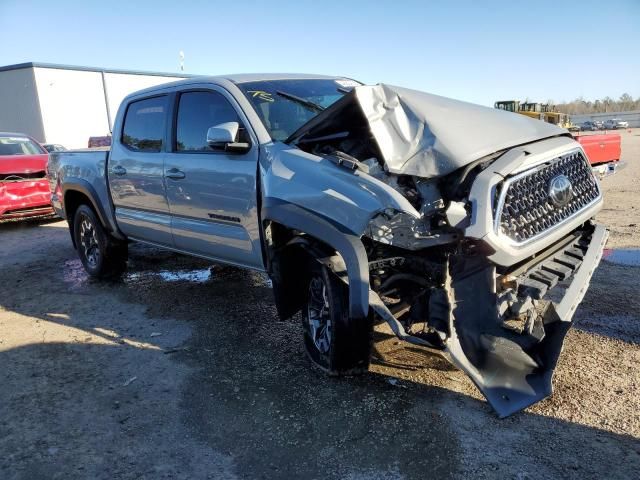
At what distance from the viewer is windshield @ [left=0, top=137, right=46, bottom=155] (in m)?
10.3

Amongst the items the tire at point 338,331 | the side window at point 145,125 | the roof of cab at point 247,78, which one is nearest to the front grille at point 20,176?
the side window at point 145,125

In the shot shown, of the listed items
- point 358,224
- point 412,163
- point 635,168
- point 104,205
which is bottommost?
point 635,168

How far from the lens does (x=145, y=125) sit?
5254 millimetres

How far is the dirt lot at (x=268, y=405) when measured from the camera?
107 inches

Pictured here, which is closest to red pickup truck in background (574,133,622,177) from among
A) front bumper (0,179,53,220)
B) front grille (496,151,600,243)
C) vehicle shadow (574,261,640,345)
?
vehicle shadow (574,261,640,345)

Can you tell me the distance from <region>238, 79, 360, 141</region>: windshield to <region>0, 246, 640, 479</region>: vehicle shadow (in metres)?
1.77

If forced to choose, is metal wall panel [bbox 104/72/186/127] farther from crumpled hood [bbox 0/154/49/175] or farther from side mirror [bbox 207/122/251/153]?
side mirror [bbox 207/122/251/153]

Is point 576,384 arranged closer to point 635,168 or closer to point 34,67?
point 635,168

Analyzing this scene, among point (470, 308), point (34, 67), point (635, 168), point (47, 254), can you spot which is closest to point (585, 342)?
point (470, 308)

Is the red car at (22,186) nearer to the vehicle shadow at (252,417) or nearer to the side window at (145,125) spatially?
the side window at (145,125)

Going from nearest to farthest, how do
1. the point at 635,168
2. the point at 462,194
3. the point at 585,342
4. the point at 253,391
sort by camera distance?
the point at 462,194 → the point at 253,391 → the point at 585,342 → the point at 635,168

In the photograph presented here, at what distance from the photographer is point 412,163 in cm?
300

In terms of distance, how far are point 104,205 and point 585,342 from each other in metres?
5.05

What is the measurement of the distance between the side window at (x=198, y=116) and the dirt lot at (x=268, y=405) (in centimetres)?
165
